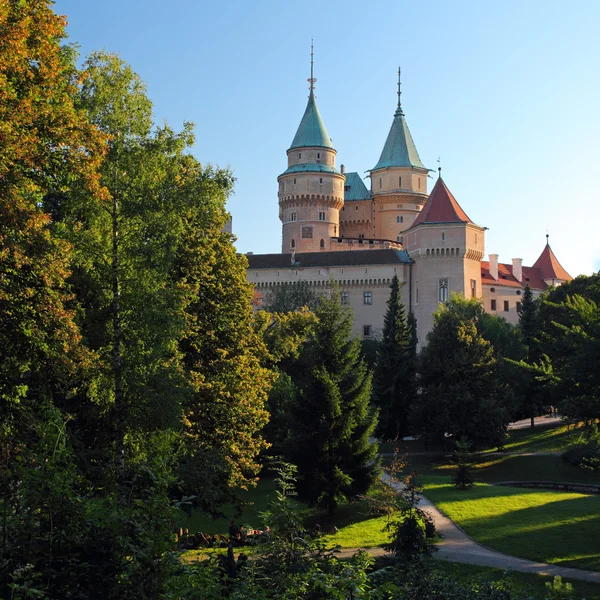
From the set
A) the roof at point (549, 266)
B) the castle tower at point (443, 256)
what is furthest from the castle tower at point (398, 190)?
the castle tower at point (443, 256)

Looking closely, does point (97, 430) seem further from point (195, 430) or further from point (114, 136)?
point (114, 136)

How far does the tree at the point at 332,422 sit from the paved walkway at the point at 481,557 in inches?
138

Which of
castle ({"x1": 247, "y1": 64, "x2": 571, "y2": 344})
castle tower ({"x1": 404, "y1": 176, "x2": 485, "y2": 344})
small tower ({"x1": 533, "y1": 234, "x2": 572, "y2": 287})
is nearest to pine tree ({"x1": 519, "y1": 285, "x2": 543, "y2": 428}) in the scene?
castle tower ({"x1": 404, "y1": 176, "x2": 485, "y2": 344})

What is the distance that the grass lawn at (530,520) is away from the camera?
66.3ft

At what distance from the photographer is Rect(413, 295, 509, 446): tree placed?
39969 millimetres

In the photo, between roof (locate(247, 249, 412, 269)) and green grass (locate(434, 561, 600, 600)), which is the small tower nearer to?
roof (locate(247, 249, 412, 269))

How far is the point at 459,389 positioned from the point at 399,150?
49.7 meters

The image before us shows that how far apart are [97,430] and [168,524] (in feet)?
32.1

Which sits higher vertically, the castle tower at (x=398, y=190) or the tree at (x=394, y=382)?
the castle tower at (x=398, y=190)

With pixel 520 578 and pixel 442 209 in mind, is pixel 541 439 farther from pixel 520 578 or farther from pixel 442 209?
pixel 520 578

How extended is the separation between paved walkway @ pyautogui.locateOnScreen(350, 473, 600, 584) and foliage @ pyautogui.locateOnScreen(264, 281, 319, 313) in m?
41.3

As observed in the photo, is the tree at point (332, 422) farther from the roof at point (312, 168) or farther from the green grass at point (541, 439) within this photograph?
the roof at point (312, 168)

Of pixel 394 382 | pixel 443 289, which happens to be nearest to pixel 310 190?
pixel 443 289

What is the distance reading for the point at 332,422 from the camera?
84.7ft
